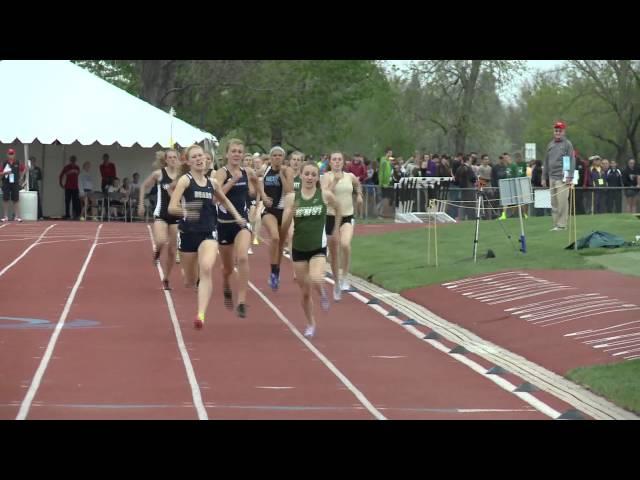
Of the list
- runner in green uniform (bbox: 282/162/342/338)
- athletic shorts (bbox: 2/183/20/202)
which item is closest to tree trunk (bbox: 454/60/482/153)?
athletic shorts (bbox: 2/183/20/202)

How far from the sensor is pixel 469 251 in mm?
28219

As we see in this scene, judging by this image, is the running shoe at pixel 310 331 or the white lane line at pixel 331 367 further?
the running shoe at pixel 310 331

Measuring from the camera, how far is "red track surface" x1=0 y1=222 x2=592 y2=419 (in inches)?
502

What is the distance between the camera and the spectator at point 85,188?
42.8m

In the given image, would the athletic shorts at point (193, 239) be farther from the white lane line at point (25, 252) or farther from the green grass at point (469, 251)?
the white lane line at point (25, 252)

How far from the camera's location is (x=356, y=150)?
293ft

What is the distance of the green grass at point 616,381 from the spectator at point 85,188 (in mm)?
29393

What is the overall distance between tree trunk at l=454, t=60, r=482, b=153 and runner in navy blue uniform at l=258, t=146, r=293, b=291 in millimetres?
48560

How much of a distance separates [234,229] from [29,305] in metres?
3.70

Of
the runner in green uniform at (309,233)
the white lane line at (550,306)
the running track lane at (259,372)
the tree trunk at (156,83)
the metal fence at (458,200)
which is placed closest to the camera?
the running track lane at (259,372)

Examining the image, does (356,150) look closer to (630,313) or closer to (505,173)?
(505,173)

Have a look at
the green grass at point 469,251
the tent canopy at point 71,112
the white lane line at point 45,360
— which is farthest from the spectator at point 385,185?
the white lane line at point 45,360

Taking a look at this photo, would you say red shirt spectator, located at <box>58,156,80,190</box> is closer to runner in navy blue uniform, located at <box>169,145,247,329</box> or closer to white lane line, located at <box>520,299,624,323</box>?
white lane line, located at <box>520,299,624,323</box>
